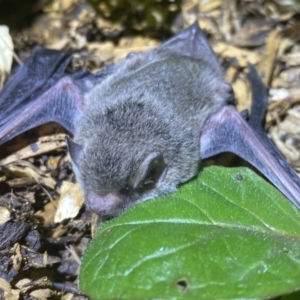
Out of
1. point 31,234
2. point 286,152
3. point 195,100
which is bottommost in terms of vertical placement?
point 286,152

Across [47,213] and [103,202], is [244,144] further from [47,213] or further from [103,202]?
[47,213]

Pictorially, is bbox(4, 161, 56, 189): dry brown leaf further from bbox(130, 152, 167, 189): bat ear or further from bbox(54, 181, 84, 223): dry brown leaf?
bbox(130, 152, 167, 189): bat ear

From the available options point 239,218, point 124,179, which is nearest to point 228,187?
point 239,218

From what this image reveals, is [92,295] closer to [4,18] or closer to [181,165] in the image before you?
[181,165]

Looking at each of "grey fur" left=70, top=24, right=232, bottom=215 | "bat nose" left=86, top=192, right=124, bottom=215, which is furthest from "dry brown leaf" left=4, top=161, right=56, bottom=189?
"bat nose" left=86, top=192, right=124, bottom=215

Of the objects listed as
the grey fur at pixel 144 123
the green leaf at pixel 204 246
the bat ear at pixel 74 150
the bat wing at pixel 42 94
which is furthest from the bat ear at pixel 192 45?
the bat ear at pixel 74 150

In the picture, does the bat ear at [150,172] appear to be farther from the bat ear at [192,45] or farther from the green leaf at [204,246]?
the bat ear at [192,45]
